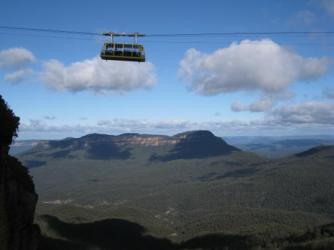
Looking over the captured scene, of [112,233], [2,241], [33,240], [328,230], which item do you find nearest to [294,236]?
[328,230]

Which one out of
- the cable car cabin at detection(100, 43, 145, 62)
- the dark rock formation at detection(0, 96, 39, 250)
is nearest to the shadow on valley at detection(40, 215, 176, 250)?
the dark rock formation at detection(0, 96, 39, 250)

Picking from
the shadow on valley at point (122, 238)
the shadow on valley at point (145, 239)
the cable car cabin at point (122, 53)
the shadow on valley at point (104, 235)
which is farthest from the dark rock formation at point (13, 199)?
the shadow on valley at point (104, 235)

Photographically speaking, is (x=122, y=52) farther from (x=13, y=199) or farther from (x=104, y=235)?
(x=104, y=235)

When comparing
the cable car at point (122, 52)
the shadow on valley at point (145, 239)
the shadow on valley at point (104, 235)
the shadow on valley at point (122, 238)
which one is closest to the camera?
the cable car at point (122, 52)

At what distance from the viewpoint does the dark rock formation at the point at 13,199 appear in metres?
53.6

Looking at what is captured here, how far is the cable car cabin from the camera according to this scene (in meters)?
52.6

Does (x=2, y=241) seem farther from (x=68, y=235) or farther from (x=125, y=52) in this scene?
(x=68, y=235)

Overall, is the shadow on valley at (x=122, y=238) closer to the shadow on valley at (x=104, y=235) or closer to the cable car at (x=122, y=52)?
the shadow on valley at (x=104, y=235)

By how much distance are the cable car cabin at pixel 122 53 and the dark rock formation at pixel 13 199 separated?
19.9 m

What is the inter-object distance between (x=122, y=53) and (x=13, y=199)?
25.2 meters

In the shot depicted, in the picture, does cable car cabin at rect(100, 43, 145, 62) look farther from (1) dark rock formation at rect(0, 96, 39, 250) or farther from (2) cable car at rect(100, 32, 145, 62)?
Result: (1) dark rock formation at rect(0, 96, 39, 250)

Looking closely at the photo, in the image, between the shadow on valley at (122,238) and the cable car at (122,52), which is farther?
the shadow on valley at (122,238)

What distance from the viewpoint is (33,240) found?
6303cm

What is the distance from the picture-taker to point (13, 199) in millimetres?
58156
